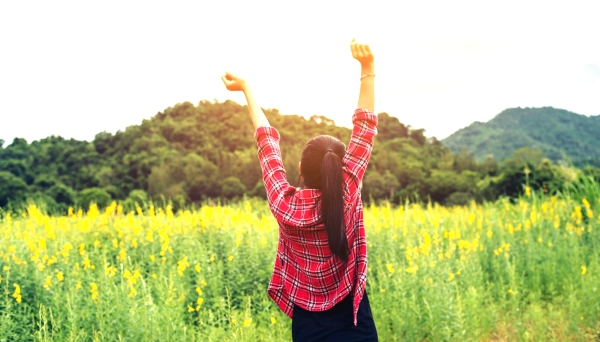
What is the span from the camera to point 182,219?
23.7 ft

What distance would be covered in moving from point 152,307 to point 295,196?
1963 mm

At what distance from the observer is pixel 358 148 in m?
2.30

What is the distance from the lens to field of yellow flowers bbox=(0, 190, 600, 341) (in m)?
4.09

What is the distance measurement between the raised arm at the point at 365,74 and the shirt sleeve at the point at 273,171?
0.42 metres

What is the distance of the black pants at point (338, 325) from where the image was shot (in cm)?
223

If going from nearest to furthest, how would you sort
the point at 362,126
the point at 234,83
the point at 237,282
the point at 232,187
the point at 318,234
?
1. the point at 318,234
2. the point at 362,126
3. the point at 234,83
4. the point at 237,282
5. the point at 232,187

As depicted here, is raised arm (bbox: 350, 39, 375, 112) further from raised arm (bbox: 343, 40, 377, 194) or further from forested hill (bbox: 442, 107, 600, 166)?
forested hill (bbox: 442, 107, 600, 166)

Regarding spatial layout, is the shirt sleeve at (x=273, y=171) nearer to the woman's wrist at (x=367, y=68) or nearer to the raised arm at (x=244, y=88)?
the raised arm at (x=244, y=88)

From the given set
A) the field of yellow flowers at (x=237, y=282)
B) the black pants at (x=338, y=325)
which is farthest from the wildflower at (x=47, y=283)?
the black pants at (x=338, y=325)

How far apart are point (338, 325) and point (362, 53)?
115cm

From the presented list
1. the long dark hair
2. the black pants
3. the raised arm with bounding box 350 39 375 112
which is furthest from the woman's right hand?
the black pants

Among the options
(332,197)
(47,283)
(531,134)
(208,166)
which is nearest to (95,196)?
(208,166)

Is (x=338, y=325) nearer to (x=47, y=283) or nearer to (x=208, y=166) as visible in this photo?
(x=47, y=283)

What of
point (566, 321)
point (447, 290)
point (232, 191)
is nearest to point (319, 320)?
point (447, 290)
